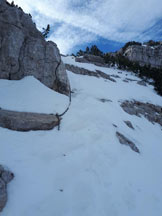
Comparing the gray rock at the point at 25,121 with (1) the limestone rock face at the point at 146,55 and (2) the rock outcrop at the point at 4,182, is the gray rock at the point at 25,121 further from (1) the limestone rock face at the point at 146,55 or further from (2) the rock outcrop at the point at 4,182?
(1) the limestone rock face at the point at 146,55

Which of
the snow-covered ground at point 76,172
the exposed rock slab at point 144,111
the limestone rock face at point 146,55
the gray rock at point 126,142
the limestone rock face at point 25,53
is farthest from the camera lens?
the limestone rock face at point 146,55

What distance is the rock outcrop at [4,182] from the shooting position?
2879mm

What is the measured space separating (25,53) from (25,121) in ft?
22.0

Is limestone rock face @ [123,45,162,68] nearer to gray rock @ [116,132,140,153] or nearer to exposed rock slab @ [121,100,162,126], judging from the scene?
exposed rock slab @ [121,100,162,126]

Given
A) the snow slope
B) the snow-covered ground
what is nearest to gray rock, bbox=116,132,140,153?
the snow-covered ground

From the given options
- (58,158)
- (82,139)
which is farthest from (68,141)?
(58,158)

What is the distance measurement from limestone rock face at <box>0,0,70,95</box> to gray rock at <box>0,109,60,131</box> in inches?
154

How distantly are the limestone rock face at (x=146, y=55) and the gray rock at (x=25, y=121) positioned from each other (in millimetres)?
65922

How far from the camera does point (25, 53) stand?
10.1m

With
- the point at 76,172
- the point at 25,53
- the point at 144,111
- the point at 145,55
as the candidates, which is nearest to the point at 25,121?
the point at 76,172

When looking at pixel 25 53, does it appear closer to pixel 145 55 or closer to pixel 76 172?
pixel 76 172

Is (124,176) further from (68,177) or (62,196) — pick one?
(62,196)

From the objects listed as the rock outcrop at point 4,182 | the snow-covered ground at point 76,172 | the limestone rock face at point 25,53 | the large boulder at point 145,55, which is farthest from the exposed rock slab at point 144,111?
the large boulder at point 145,55

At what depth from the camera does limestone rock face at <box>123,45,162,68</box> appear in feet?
204
